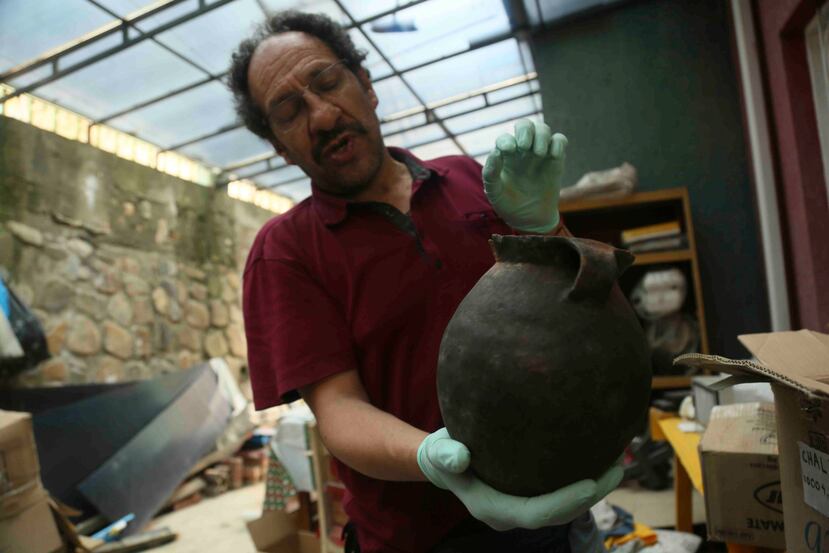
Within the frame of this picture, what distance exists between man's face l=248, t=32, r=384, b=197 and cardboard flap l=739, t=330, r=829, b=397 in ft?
2.27

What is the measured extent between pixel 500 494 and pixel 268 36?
94cm

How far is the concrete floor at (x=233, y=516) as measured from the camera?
2.13 metres

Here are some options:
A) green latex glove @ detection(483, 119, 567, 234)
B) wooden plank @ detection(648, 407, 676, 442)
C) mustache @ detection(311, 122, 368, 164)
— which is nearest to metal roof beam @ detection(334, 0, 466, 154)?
mustache @ detection(311, 122, 368, 164)

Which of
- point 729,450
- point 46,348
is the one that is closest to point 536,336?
point 729,450

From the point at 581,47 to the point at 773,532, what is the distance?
224 centimetres

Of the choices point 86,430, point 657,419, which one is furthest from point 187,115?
point 657,419

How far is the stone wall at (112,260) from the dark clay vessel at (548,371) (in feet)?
9.95

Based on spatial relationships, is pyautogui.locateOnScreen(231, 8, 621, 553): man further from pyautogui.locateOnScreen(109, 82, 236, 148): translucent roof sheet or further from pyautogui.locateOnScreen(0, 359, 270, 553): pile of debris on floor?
pyautogui.locateOnScreen(109, 82, 236, 148): translucent roof sheet

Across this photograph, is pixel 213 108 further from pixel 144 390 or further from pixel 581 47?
pixel 581 47

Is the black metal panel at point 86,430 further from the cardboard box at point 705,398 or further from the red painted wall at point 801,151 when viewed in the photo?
the red painted wall at point 801,151

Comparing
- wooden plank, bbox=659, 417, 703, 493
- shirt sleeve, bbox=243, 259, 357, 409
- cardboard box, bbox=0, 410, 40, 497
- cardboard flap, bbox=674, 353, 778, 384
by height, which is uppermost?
shirt sleeve, bbox=243, 259, 357, 409

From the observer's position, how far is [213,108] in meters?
3.50

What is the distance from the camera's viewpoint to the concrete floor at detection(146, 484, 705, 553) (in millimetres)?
2131

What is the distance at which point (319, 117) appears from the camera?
0.97m
